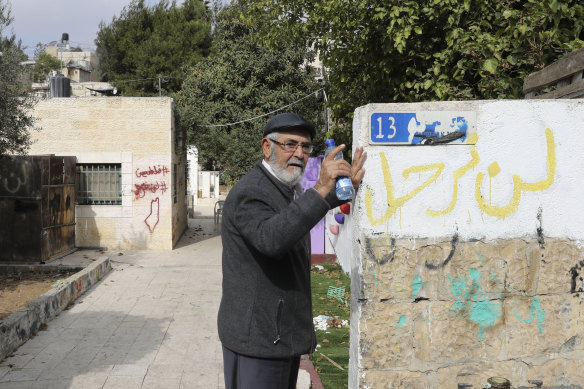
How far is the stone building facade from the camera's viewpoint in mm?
14773

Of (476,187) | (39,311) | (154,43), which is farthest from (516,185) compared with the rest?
(154,43)

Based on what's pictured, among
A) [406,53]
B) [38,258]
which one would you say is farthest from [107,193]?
[406,53]

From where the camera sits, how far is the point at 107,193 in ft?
48.8

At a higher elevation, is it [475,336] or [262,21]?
[262,21]

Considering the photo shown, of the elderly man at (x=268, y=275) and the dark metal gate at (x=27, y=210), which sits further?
the dark metal gate at (x=27, y=210)

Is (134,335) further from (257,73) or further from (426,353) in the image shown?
(257,73)

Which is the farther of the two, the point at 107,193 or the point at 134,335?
the point at 107,193

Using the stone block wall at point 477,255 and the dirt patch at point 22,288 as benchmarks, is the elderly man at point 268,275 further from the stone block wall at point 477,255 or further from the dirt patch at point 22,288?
the dirt patch at point 22,288

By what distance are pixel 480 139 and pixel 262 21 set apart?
28.9ft

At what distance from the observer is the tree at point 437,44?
6475 millimetres

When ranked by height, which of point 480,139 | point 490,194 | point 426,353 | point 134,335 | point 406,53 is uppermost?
point 406,53

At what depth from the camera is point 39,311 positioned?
732cm

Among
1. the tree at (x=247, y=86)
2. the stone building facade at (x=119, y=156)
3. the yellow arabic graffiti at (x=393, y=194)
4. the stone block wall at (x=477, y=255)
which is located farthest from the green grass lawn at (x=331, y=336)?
the tree at (x=247, y=86)

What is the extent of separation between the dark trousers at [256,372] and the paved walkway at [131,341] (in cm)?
299
